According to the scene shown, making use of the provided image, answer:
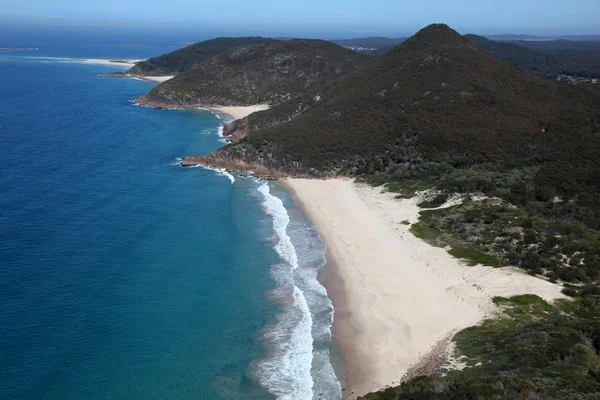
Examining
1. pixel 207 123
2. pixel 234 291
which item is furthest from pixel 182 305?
pixel 207 123

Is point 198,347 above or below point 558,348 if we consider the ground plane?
below

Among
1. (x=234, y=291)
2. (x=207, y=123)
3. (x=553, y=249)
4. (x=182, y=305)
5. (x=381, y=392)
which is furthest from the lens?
(x=207, y=123)

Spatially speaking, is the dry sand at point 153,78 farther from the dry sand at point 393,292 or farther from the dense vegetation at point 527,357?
the dense vegetation at point 527,357

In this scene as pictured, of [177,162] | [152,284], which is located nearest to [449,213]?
[152,284]

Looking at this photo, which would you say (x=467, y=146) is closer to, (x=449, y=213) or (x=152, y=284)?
(x=449, y=213)

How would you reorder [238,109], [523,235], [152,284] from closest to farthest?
[152,284] < [523,235] < [238,109]

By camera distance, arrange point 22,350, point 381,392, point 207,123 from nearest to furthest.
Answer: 1. point 381,392
2. point 22,350
3. point 207,123

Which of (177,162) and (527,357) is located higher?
(527,357)

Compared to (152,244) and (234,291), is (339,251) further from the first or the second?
(152,244)
